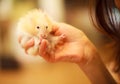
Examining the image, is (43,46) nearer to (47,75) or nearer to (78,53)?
(78,53)

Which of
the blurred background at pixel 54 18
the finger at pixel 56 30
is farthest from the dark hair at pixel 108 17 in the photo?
the finger at pixel 56 30

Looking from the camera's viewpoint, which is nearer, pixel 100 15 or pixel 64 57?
pixel 64 57

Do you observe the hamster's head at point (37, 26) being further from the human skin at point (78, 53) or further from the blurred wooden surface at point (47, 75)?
the blurred wooden surface at point (47, 75)

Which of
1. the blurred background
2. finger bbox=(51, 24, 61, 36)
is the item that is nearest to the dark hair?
the blurred background

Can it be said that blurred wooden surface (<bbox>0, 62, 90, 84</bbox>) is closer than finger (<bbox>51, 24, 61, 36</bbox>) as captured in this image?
No

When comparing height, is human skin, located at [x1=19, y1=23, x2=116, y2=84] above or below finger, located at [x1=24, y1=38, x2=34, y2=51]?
below

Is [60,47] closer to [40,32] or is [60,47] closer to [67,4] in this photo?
[40,32]

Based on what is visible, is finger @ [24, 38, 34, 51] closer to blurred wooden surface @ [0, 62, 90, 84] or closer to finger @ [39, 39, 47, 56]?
finger @ [39, 39, 47, 56]

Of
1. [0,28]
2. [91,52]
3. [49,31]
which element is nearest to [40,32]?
[49,31]
